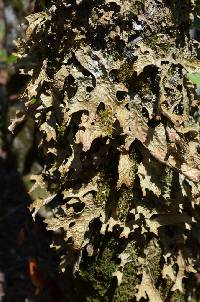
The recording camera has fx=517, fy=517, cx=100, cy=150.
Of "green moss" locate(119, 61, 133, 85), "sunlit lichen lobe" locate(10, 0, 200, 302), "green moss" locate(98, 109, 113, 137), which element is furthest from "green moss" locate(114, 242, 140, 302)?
"green moss" locate(119, 61, 133, 85)

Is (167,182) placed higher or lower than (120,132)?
lower

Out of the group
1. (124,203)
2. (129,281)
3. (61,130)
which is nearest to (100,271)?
(129,281)

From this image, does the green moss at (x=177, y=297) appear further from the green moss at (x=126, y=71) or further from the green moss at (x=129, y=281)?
the green moss at (x=126, y=71)

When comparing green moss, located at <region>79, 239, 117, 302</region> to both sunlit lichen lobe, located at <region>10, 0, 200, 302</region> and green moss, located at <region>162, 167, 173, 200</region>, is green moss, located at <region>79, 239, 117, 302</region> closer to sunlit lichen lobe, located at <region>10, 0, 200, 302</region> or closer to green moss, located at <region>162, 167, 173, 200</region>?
sunlit lichen lobe, located at <region>10, 0, 200, 302</region>

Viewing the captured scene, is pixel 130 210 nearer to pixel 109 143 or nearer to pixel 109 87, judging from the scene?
pixel 109 143

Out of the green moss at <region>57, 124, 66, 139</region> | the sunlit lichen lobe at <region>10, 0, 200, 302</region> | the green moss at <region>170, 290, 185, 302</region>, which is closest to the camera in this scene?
the sunlit lichen lobe at <region>10, 0, 200, 302</region>

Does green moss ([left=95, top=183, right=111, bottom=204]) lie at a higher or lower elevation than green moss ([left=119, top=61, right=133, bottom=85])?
lower

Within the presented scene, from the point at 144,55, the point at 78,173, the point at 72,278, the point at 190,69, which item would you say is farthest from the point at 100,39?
the point at 72,278

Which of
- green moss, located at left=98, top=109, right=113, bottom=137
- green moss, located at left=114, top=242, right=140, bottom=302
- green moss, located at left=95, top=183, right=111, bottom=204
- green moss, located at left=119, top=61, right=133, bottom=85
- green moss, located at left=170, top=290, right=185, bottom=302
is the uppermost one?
green moss, located at left=119, top=61, right=133, bottom=85

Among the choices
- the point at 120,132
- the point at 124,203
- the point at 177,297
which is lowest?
the point at 177,297

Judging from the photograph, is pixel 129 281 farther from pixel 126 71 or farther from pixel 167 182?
pixel 126 71
